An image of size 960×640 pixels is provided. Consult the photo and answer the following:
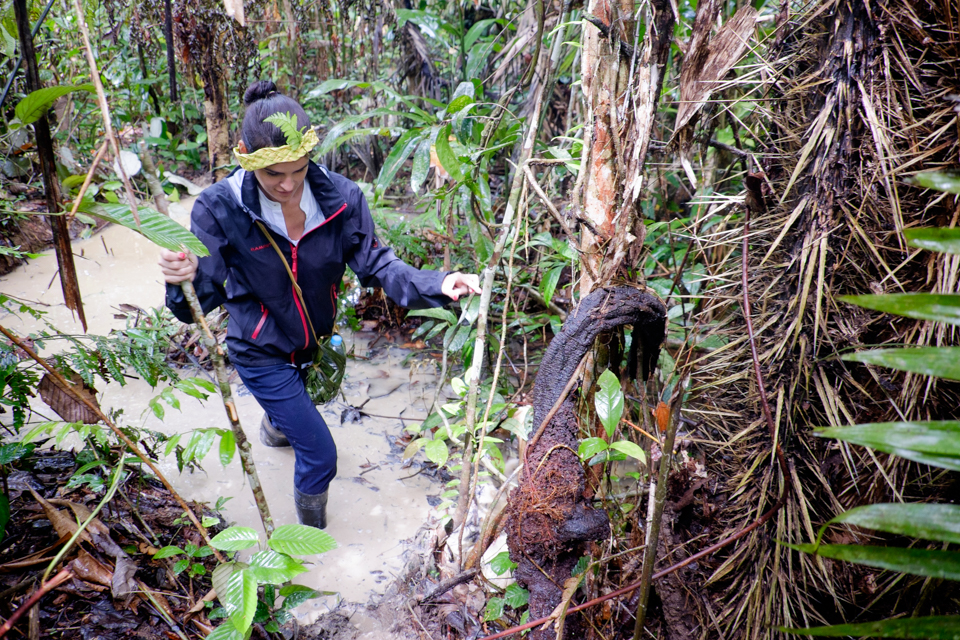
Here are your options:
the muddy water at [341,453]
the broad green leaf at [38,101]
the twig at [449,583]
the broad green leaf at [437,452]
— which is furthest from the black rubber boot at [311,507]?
the broad green leaf at [38,101]

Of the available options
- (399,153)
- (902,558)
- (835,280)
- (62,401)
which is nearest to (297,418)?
(62,401)

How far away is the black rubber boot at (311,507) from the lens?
2.65 meters

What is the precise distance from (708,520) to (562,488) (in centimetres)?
43

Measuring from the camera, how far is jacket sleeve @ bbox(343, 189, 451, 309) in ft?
7.86

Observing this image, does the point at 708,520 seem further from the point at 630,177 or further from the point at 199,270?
the point at 199,270

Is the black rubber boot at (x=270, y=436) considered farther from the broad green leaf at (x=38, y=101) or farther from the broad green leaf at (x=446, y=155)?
the broad green leaf at (x=38, y=101)

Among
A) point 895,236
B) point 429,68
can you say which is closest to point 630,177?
point 895,236

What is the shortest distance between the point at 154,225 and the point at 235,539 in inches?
34.8

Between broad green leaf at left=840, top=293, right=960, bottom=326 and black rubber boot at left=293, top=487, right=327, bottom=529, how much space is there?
8.04 feet

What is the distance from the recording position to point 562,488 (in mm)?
1481

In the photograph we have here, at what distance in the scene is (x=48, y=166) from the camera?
145 centimetres

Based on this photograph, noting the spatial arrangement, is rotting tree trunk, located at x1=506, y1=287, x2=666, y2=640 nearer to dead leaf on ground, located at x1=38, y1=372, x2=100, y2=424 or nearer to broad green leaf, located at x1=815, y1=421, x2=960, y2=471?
broad green leaf, located at x1=815, y1=421, x2=960, y2=471

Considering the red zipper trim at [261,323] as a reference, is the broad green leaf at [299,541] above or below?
below

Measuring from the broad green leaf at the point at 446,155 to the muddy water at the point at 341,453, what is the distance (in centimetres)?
149
